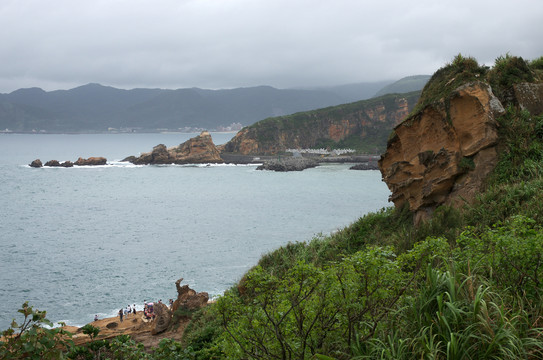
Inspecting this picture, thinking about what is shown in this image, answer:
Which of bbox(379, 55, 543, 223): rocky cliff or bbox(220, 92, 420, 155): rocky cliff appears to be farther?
bbox(220, 92, 420, 155): rocky cliff

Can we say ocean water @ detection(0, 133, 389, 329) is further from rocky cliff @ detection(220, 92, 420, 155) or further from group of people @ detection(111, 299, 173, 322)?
rocky cliff @ detection(220, 92, 420, 155)

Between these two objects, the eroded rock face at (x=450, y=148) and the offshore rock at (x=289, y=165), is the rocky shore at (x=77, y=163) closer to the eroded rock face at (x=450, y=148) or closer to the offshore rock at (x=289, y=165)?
the offshore rock at (x=289, y=165)

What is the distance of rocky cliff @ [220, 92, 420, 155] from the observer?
152 m

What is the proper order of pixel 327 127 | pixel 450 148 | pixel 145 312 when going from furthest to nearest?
pixel 327 127
pixel 145 312
pixel 450 148

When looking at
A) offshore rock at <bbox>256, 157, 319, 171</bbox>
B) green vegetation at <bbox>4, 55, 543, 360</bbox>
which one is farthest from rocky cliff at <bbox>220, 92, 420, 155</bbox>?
green vegetation at <bbox>4, 55, 543, 360</bbox>

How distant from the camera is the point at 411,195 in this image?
2003 centimetres

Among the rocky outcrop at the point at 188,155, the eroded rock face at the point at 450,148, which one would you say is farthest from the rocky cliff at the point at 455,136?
the rocky outcrop at the point at 188,155

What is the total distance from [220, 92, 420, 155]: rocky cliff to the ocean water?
4851cm

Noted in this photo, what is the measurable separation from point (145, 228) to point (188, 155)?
78926mm

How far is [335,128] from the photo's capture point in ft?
550

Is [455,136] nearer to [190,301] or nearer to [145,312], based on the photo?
[190,301]

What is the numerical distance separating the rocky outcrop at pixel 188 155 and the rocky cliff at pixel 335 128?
18360 millimetres

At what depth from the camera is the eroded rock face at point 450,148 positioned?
669 inches

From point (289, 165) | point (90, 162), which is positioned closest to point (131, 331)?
point (289, 165)
